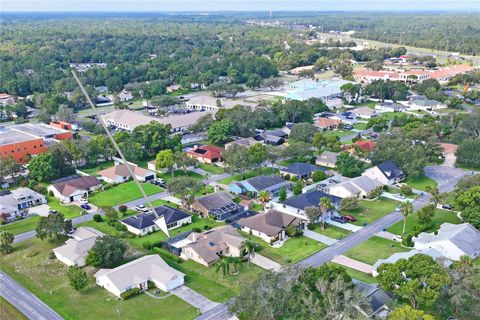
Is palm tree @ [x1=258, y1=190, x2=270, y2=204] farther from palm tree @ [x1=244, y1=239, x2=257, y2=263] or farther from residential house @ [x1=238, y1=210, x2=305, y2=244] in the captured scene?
palm tree @ [x1=244, y1=239, x2=257, y2=263]

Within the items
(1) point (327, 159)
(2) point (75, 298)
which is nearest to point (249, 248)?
(2) point (75, 298)

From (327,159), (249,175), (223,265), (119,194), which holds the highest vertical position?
(223,265)

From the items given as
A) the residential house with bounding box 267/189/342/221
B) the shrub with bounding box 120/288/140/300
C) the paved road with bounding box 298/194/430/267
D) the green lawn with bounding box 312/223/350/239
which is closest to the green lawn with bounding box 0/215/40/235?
the shrub with bounding box 120/288/140/300

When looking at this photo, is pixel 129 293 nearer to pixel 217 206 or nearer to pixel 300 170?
pixel 217 206

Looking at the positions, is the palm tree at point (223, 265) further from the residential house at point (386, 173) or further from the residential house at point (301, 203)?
the residential house at point (386, 173)

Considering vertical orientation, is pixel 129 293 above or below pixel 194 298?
above

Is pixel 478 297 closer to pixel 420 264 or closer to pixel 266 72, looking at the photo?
pixel 420 264

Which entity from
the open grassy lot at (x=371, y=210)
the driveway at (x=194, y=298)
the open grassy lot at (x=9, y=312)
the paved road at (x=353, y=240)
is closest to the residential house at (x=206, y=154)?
the open grassy lot at (x=371, y=210)
